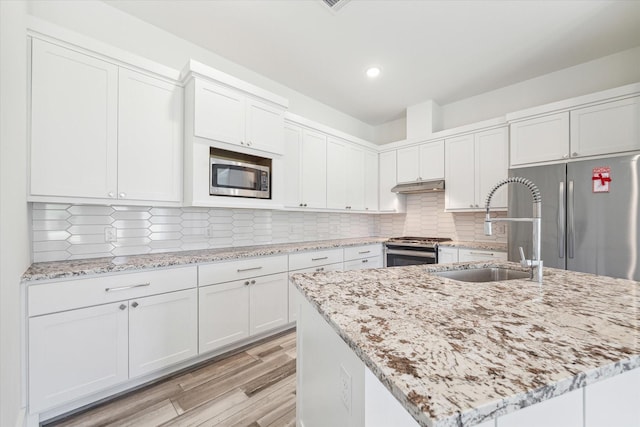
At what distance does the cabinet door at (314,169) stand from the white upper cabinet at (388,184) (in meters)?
1.22

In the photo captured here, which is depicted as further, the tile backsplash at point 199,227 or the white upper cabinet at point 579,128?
the white upper cabinet at point 579,128

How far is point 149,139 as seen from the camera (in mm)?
2031

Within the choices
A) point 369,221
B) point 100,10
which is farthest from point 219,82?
point 369,221

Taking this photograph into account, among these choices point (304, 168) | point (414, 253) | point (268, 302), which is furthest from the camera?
point (414, 253)

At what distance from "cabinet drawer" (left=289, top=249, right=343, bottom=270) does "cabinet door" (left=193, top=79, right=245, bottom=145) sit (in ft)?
4.17

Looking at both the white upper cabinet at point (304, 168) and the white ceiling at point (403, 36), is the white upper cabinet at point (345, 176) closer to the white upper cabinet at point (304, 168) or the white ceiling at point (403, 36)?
the white upper cabinet at point (304, 168)

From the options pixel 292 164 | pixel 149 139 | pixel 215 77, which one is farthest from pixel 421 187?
pixel 149 139

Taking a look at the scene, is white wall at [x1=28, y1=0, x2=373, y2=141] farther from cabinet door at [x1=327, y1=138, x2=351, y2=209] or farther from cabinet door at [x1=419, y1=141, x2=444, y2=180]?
cabinet door at [x1=419, y1=141, x2=444, y2=180]

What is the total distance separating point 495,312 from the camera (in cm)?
82

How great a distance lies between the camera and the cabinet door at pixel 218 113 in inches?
84.6

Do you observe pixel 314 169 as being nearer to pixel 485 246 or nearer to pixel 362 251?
pixel 362 251

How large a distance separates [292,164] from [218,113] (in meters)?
1.01

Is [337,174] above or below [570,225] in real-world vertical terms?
above

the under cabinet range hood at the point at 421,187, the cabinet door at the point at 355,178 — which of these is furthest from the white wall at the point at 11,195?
the under cabinet range hood at the point at 421,187
